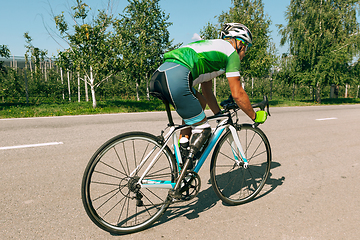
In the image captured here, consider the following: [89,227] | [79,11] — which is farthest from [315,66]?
[89,227]

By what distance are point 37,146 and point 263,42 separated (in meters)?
18.0

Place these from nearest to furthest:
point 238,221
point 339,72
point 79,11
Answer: point 238,221, point 79,11, point 339,72

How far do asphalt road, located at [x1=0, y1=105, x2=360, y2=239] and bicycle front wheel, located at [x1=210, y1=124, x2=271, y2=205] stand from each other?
0.15 metres

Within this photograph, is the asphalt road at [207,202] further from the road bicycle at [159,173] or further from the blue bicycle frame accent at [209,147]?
the blue bicycle frame accent at [209,147]

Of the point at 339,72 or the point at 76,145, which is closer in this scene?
the point at 76,145

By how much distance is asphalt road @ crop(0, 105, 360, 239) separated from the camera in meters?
2.34

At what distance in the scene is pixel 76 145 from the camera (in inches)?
203

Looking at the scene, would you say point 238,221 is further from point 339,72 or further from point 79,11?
point 339,72

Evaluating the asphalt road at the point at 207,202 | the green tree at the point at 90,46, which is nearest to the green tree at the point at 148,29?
the green tree at the point at 90,46

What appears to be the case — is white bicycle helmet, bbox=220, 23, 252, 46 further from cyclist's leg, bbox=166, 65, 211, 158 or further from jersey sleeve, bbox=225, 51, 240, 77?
cyclist's leg, bbox=166, 65, 211, 158

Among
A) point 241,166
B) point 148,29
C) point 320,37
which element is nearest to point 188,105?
point 241,166

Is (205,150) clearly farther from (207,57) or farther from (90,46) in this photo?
(90,46)

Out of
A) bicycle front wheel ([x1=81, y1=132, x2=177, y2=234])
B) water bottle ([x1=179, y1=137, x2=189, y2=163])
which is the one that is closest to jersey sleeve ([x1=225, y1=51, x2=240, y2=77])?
water bottle ([x1=179, y1=137, x2=189, y2=163])

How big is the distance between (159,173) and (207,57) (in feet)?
4.07
